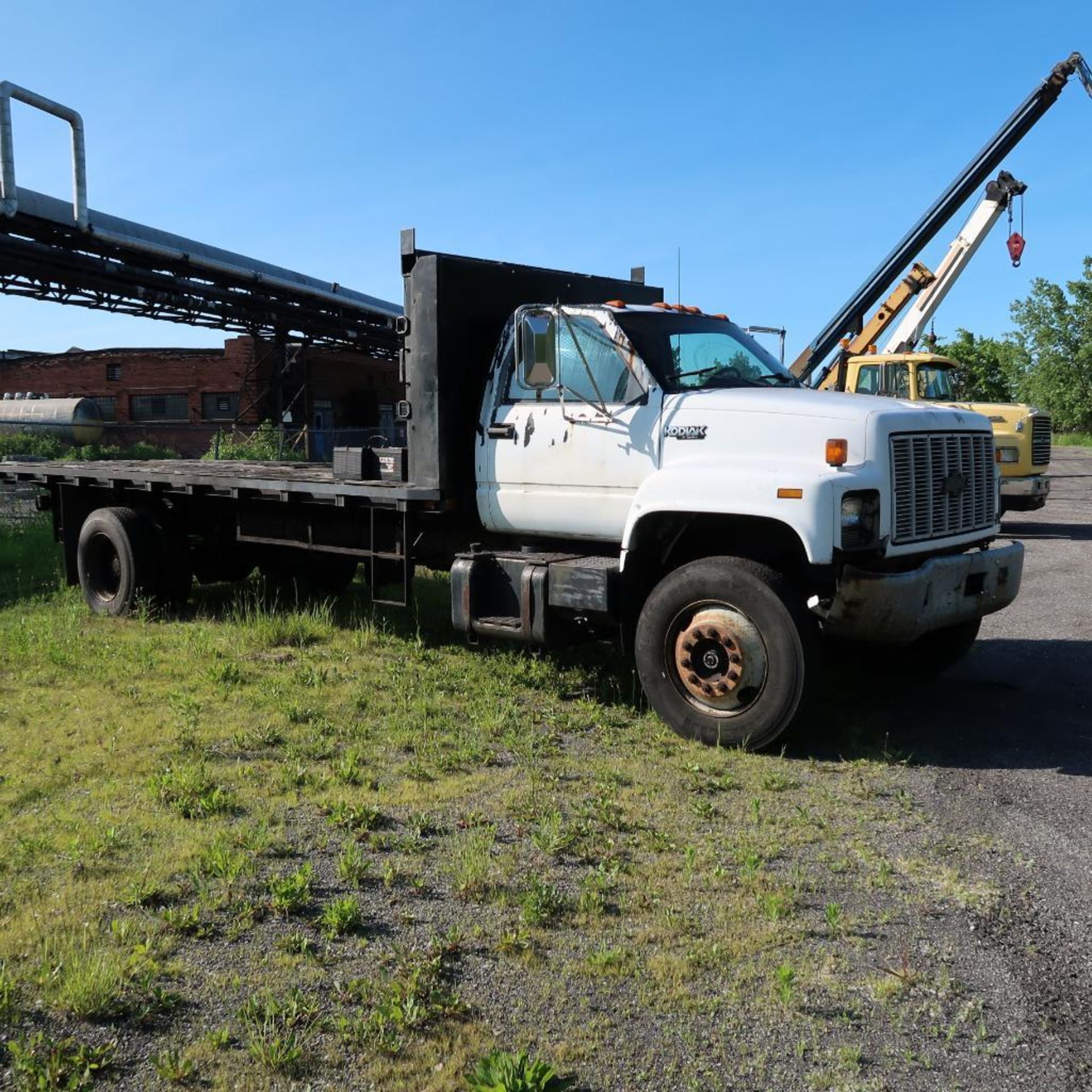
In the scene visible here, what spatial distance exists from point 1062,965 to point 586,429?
4099 mm

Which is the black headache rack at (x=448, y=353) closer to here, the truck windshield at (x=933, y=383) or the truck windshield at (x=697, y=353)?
the truck windshield at (x=697, y=353)

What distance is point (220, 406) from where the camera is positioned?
38688 mm

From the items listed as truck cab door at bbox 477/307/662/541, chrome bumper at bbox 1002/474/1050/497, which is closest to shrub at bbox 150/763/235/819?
truck cab door at bbox 477/307/662/541

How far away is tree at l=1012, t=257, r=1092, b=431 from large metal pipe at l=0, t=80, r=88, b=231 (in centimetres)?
5325

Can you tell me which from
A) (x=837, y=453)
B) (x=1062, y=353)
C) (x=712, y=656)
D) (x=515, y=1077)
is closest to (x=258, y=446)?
(x=712, y=656)

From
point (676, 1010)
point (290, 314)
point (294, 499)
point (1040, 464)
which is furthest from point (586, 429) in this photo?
point (290, 314)

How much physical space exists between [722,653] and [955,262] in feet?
51.5

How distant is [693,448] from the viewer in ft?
20.2

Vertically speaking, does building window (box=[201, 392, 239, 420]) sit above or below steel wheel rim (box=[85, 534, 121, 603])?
above

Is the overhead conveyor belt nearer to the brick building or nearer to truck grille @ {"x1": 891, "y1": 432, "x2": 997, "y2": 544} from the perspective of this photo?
the brick building

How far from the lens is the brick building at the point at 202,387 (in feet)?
123

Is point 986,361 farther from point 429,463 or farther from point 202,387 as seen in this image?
point 429,463

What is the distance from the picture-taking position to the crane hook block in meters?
19.0

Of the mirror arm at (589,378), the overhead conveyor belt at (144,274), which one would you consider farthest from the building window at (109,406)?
the mirror arm at (589,378)
